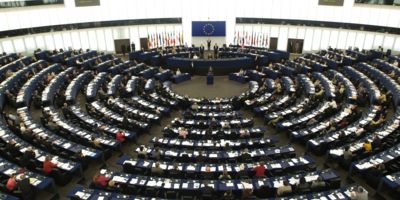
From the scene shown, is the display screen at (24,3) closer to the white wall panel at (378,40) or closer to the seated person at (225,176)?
the seated person at (225,176)

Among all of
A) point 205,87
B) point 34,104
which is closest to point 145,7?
point 205,87

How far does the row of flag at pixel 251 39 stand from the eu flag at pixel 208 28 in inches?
123

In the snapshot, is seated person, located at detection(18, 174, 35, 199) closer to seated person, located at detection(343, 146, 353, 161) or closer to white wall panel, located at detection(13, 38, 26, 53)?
seated person, located at detection(343, 146, 353, 161)

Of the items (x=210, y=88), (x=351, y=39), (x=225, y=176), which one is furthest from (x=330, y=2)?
(x=225, y=176)

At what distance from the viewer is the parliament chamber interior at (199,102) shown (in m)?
14.9

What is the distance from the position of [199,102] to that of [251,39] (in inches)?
865

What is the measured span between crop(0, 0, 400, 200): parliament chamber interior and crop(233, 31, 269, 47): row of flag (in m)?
0.14

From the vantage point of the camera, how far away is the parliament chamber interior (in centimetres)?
1495

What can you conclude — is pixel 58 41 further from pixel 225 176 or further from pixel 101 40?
pixel 225 176

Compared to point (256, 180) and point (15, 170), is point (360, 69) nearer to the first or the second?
point (256, 180)

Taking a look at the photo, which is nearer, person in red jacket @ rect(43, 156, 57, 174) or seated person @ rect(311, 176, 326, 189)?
seated person @ rect(311, 176, 326, 189)

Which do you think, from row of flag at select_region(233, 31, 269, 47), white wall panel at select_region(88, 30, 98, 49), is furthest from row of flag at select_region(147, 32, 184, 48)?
row of flag at select_region(233, 31, 269, 47)

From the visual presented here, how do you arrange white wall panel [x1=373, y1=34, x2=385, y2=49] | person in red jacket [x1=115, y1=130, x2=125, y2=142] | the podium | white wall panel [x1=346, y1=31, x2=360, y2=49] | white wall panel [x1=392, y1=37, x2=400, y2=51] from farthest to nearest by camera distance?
white wall panel [x1=346, y1=31, x2=360, y2=49]
white wall panel [x1=373, y1=34, x2=385, y2=49]
white wall panel [x1=392, y1=37, x2=400, y2=51]
the podium
person in red jacket [x1=115, y1=130, x2=125, y2=142]

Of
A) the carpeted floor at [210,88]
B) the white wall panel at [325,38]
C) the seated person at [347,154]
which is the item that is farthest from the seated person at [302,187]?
the white wall panel at [325,38]
